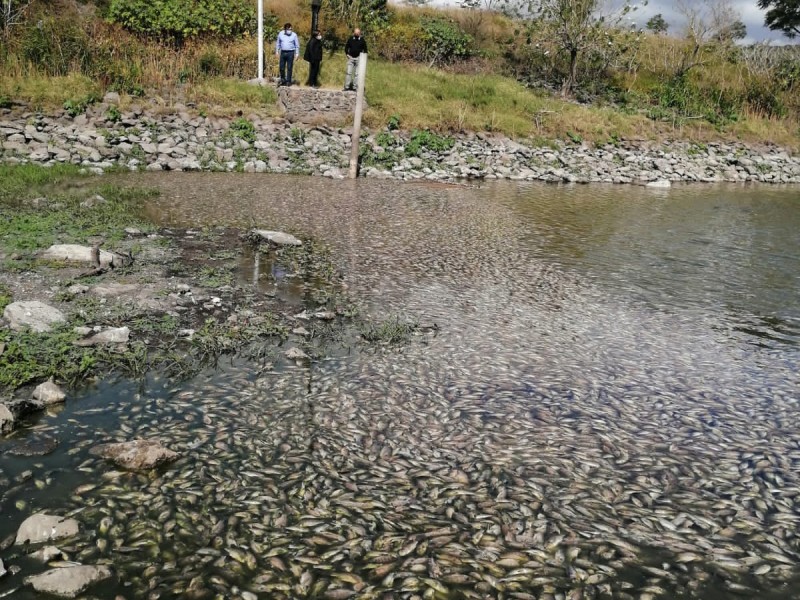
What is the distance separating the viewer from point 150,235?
49.2 feet

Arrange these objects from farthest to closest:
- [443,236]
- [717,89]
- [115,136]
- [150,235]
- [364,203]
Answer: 1. [717,89]
2. [115,136]
3. [364,203]
4. [443,236]
5. [150,235]

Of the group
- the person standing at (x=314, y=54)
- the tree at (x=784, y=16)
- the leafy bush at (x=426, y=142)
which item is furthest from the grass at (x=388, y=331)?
the tree at (x=784, y=16)

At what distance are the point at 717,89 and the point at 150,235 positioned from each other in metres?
45.1

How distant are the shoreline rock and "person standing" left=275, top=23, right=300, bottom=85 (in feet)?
9.67

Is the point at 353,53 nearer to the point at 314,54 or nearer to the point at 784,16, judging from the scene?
the point at 314,54

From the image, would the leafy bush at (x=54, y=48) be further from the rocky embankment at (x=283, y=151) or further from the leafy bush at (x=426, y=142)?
the leafy bush at (x=426, y=142)

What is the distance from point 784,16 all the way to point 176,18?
58.5 m

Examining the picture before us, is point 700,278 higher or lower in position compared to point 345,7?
lower

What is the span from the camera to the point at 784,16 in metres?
64.6

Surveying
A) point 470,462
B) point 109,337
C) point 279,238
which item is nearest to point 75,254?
point 109,337

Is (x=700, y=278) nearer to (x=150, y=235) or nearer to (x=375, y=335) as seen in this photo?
(x=375, y=335)

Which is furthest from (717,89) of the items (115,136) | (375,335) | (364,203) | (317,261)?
(375,335)

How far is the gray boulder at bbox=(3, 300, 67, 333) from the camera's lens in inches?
348

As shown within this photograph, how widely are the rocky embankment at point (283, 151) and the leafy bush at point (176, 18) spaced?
7426 mm
